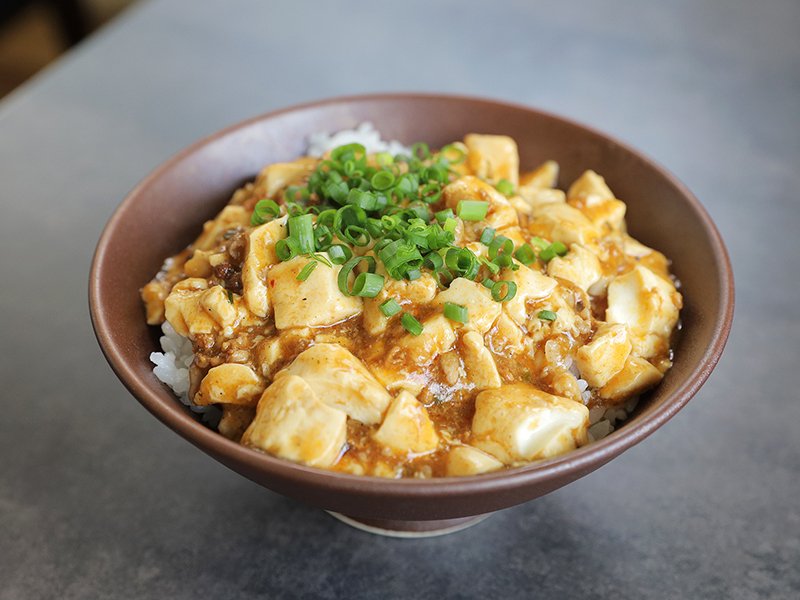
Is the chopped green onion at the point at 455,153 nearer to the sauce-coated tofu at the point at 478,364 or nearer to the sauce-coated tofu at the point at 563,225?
the sauce-coated tofu at the point at 563,225

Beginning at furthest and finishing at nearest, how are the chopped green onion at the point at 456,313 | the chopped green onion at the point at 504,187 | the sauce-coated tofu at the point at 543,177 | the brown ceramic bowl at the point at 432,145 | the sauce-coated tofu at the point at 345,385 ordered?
1. the sauce-coated tofu at the point at 543,177
2. the chopped green onion at the point at 504,187
3. the chopped green onion at the point at 456,313
4. the sauce-coated tofu at the point at 345,385
5. the brown ceramic bowl at the point at 432,145

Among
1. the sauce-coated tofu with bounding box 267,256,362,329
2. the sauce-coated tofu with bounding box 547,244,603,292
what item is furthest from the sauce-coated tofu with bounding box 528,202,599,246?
the sauce-coated tofu with bounding box 267,256,362,329

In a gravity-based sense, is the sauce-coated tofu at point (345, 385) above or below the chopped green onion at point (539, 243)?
below

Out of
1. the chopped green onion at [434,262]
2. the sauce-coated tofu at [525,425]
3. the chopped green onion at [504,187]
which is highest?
the chopped green onion at [504,187]

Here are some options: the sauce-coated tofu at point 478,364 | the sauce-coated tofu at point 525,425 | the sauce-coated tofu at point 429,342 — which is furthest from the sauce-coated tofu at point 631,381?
the sauce-coated tofu at point 429,342

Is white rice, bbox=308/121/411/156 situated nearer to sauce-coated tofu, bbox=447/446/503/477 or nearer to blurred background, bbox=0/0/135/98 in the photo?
sauce-coated tofu, bbox=447/446/503/477

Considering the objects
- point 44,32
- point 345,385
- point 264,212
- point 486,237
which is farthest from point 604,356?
point 44,32
